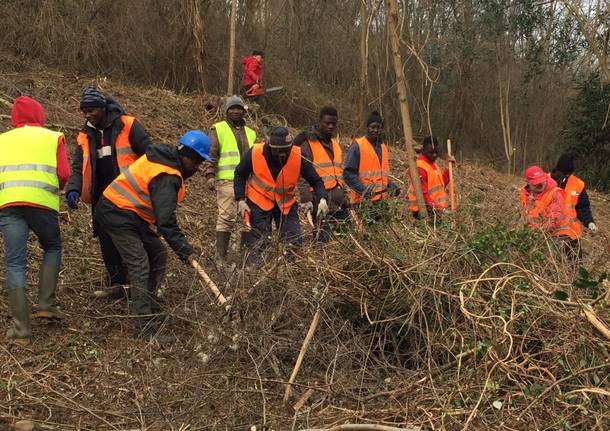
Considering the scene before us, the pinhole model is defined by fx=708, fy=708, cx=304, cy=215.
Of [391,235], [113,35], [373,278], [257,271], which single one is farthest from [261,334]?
[113,35]

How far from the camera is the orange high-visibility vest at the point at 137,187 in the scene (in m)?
4.78

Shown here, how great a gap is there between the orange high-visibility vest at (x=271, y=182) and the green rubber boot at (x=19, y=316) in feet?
6.07

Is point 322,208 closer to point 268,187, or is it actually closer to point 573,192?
point 268,187

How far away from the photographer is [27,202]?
476 centimetres

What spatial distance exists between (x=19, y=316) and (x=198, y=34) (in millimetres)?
9048

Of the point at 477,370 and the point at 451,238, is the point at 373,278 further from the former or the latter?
the point at 477,370

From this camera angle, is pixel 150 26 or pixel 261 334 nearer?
pixel 261 334

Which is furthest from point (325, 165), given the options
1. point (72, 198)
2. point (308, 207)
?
point (72, 198)

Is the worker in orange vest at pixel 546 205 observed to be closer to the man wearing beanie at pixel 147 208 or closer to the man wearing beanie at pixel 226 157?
the man wearing beanie at pixel 147 208

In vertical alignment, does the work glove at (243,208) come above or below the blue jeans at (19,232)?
above

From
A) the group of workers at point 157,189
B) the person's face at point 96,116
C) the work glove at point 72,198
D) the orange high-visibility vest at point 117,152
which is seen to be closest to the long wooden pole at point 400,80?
the group of workers at point 157,189

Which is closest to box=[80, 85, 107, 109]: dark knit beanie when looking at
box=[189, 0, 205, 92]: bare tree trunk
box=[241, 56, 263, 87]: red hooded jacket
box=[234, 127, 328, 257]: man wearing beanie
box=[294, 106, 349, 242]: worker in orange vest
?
box=[234, 127, 328, 257]: man wearing beanie

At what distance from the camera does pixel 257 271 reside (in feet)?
14.7

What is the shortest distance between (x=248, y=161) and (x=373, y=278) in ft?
5.67
